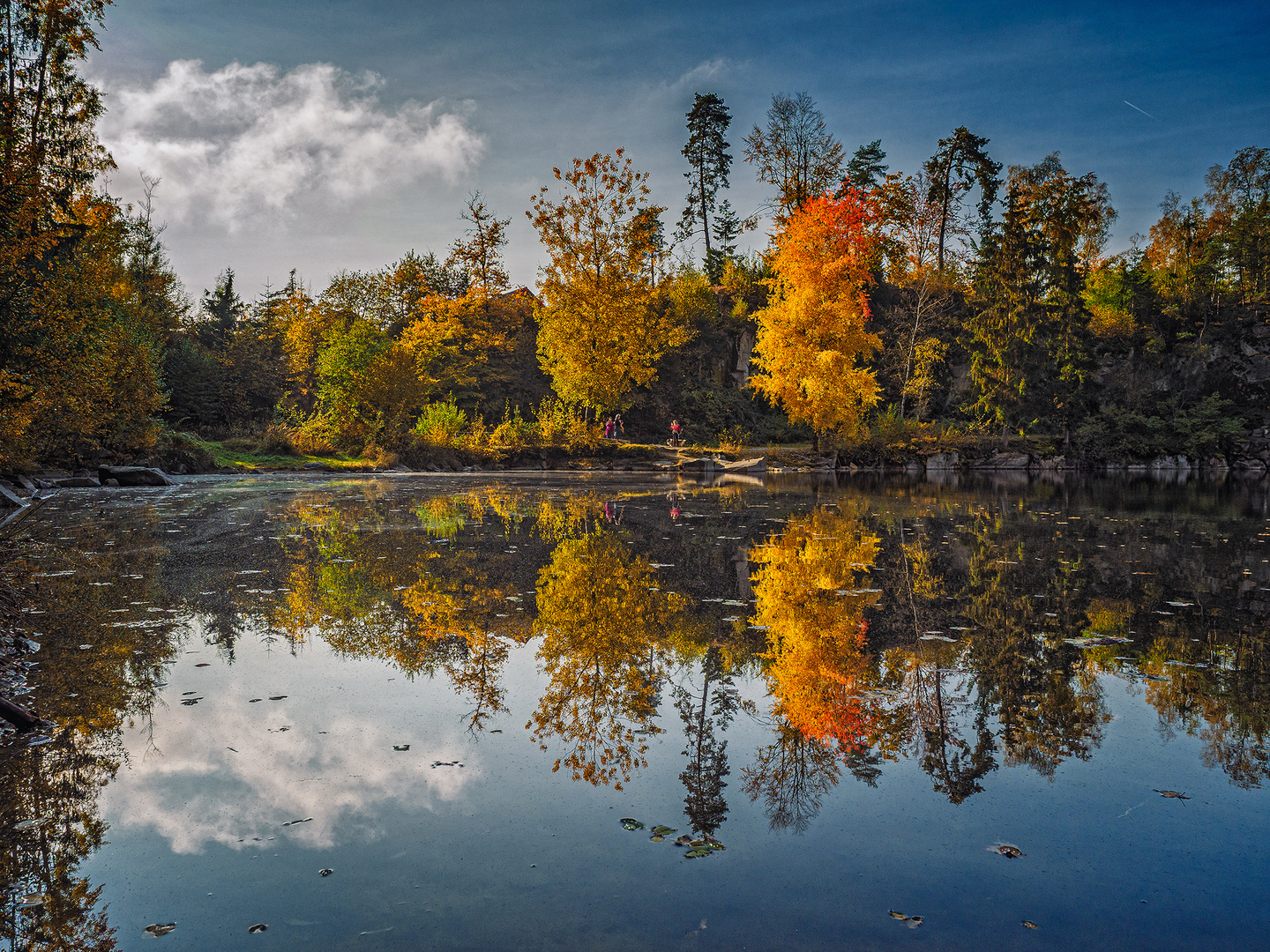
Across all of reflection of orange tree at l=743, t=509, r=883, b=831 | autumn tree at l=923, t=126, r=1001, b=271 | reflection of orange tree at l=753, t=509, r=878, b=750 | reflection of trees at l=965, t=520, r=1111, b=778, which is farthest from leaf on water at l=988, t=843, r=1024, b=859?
autumn tree at l=923, t=126, r=1001, b=271

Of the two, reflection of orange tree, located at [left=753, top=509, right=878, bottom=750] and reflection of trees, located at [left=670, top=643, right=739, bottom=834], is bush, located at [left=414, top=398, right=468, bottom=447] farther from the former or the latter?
reflection of trees, located at [left=670, top=643, right=739, bottom=834]

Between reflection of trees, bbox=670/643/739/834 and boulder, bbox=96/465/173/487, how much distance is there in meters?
21.0

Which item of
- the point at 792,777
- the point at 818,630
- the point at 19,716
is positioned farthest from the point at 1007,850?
the point at 19,716

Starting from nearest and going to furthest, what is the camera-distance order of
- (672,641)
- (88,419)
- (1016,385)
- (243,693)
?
1. (243,693)
2. (672,641)
3. (88,419)
4. (1016,385)

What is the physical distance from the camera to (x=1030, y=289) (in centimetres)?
3550

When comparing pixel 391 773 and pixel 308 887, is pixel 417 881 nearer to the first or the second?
→ pixel 308 887

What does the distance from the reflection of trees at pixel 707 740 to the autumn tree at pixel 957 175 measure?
40.1 metres

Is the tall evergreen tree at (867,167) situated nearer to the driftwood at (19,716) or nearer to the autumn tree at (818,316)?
the autumn tree at (818,316)

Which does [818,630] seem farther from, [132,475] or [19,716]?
[132,475]

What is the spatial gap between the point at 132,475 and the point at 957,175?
39.8 m

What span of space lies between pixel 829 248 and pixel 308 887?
27.3 metres

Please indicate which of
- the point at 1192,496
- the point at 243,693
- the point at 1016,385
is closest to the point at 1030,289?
the point at 1016,385

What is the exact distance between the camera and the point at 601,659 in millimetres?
5129

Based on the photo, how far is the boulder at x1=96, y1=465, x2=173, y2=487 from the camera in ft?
67.3
